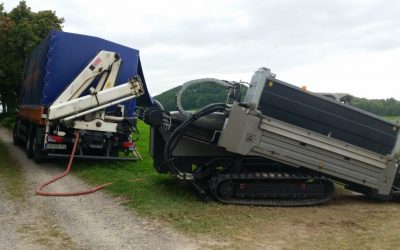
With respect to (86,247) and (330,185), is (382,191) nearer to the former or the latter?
(330,185)

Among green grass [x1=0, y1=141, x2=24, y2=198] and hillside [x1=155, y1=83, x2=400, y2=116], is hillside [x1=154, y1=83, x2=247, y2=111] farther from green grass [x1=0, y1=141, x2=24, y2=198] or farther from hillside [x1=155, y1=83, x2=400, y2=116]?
green grass [x1=0, y1=141, x2=24, y2=198]

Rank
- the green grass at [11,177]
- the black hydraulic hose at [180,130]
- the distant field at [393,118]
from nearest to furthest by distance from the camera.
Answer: the black hydraulic hose at [180,130] → the green grass at [11,177] → the distant field at [393,118]

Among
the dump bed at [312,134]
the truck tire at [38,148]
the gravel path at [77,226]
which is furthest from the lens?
the truck tire at [38,148]

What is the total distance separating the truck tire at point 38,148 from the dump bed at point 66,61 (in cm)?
68

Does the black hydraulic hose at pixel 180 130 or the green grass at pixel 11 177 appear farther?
the green grass at pixel 11 177

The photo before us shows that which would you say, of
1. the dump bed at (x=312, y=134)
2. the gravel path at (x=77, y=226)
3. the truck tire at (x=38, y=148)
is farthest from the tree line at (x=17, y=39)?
the dump bed at (x=312, y=134)

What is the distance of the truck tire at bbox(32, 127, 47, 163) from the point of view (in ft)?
40.1

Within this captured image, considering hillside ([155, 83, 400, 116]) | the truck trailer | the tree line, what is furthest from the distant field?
the tree line

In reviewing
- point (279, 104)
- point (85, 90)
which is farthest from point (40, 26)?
point (279, 104)

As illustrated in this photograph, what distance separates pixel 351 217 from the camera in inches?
324

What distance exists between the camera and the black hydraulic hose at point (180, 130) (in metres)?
8.57

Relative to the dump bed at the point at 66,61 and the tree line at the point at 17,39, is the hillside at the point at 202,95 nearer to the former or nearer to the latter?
the dump bed at the point at 66,61

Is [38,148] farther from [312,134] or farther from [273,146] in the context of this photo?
[312,134]

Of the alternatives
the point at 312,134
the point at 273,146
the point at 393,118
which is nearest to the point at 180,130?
the point at 273,146
